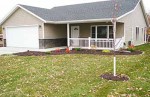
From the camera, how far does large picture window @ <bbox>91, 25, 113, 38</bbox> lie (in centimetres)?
2030

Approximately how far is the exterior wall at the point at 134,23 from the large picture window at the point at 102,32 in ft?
4.92

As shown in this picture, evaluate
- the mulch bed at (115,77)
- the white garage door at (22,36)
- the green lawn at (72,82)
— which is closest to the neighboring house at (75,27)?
the white garage door at (22,36)

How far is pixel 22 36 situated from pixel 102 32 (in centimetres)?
827

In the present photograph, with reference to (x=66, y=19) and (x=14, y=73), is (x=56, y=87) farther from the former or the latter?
(x=66, y=19)

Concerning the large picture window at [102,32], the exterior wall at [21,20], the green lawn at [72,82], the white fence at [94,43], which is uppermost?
the exterior wall at [21,20]

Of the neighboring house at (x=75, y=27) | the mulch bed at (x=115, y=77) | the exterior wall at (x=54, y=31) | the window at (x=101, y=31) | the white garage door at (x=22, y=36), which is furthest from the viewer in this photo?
the white garage door at (x=22, y=36)

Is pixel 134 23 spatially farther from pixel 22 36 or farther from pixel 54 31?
pixel 22 36

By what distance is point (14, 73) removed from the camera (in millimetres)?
9312

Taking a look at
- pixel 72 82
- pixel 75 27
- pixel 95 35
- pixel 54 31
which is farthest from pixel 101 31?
pixel 72 82

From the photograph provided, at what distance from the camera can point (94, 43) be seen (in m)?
19.0

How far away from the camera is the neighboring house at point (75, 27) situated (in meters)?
19.5

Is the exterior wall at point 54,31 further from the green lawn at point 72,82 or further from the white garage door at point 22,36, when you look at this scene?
the green lawn at point 72,82

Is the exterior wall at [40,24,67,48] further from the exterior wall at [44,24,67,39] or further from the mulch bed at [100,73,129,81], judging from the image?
the mulch bed at [100,73,129,81]

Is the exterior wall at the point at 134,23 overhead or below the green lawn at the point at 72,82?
overhead
